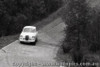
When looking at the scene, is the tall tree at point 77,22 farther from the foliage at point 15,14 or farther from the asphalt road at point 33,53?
the foliage at point 15,14

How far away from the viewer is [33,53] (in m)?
18.1

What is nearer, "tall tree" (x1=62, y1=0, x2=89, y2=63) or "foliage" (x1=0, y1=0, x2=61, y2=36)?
"tall tree" (x1=62, y1=0, x2=89, y2=63)

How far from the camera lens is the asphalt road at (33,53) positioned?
49.4 ft

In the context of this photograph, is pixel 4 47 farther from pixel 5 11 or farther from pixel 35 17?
pixel 35 17

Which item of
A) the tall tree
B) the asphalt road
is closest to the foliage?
the asphalt road

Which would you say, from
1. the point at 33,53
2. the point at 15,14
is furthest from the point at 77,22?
the point at 15,14

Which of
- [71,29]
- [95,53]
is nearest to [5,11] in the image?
[71,29]

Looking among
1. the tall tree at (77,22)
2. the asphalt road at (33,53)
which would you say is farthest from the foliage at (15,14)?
the tall tree at (77,22)

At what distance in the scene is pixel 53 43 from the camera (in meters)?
23.2

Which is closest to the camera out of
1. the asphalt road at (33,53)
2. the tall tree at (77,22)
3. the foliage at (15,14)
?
the asphalt road at (33,53)

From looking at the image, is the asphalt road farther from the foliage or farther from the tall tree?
the foliage

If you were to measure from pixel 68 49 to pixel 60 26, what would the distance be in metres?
11.3

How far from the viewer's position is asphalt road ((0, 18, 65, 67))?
49.4ft

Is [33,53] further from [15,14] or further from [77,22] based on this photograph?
[15,14]
